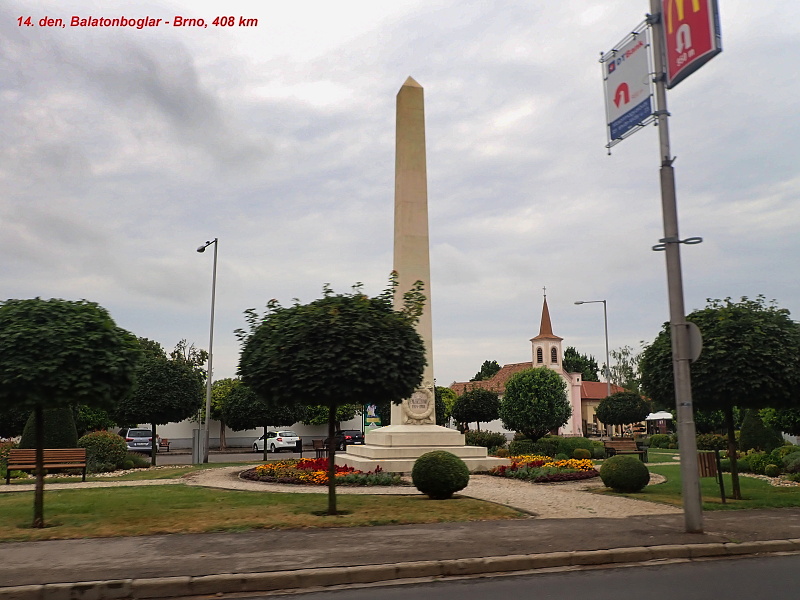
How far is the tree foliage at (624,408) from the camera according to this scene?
45219 mm

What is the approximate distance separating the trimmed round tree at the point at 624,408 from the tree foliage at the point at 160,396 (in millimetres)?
27702

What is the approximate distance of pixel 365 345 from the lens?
12500mm

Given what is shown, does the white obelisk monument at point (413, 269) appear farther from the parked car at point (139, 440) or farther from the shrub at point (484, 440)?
the parked car at point (139, 440)

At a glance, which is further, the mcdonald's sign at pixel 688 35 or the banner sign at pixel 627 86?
the banner sign at pixel 627 86

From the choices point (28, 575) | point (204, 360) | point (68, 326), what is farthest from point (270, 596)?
point (204, 360)

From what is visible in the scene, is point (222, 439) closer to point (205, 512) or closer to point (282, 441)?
point (282, 441)

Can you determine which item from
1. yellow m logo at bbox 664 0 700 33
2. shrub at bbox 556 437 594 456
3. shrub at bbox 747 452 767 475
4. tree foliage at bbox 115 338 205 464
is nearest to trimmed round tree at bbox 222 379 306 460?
tree foliage at bbox 115 338 205 464

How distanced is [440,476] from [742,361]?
650cm

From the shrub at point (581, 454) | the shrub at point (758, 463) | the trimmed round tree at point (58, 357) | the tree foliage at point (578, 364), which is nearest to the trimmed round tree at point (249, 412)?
the shrub at point (581, 454)

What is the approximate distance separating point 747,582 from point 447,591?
3.28 meters

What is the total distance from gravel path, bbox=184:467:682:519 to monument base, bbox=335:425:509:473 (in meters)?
1.55

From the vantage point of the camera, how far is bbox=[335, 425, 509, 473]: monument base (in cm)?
2212

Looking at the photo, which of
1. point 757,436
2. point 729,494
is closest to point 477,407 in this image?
point 757,436

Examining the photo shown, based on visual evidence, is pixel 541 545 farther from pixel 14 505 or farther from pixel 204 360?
pixel 204 360
